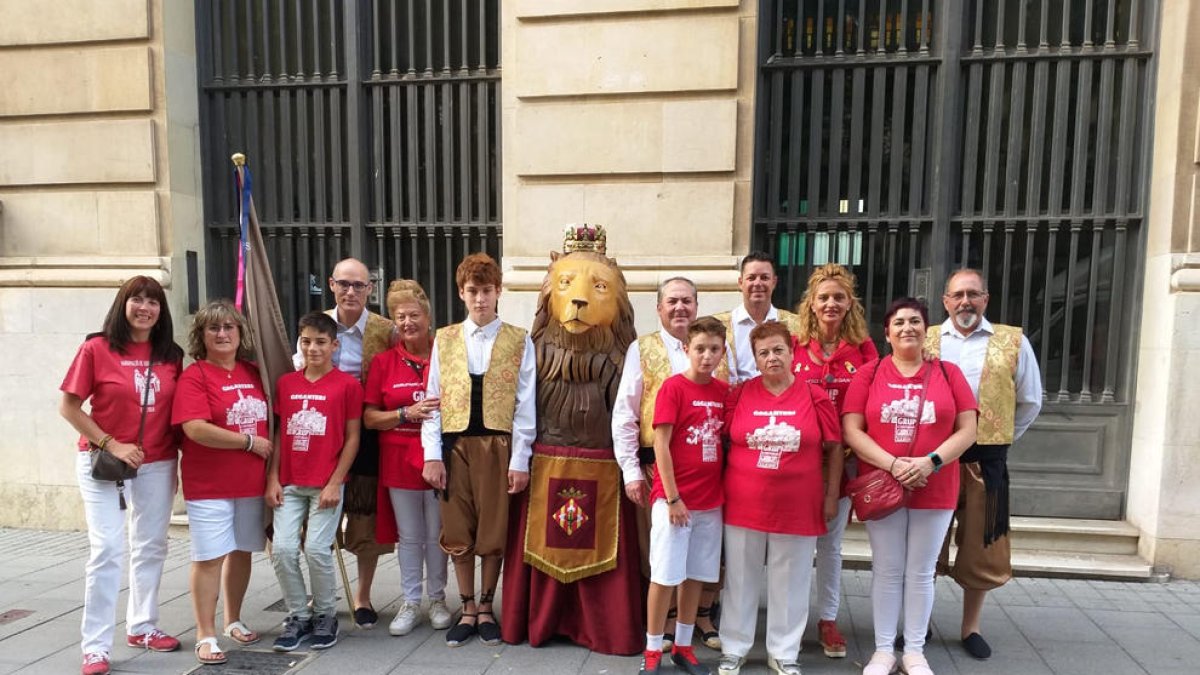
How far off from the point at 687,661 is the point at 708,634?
0.43m

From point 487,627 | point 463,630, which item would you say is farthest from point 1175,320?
point 463,630

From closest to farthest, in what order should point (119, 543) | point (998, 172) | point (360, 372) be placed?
point (119, 543)
point (360, 372)
point (998, 172)

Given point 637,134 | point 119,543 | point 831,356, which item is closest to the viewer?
point 119,543

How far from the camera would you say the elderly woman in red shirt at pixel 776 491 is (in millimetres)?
3193

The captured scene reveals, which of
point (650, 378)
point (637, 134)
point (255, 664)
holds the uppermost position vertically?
point (637, 134)

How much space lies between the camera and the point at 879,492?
324cm

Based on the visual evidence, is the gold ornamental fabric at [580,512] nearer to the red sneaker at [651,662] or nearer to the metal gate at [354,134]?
the red sneaker at [651,662]

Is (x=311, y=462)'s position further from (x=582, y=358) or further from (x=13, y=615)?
(x=13, y=615)

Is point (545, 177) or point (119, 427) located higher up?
point (545, 177)

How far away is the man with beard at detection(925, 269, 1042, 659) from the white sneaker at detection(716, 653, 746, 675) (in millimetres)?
1233

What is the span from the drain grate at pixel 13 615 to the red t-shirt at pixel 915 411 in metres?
4.89

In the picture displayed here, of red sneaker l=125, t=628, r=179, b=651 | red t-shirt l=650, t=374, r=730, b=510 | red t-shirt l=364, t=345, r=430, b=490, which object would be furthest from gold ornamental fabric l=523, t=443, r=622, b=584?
red sneaker l=125, t=628, r=179, b=651

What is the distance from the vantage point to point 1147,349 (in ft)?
16.5

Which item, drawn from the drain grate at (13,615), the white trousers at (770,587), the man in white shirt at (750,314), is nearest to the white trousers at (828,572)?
the white trousers at (770,587)
